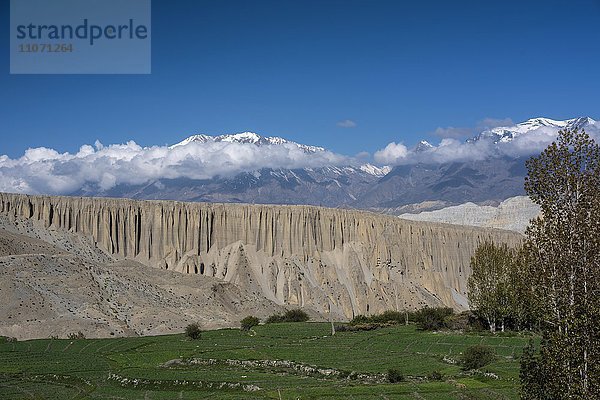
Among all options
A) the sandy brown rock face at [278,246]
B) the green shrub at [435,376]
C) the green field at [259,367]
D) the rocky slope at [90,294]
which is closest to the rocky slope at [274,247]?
the sandy brown rock face at [278,246]

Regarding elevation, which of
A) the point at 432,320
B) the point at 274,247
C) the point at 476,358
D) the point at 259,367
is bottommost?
the point at 259,367

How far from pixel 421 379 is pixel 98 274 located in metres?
56.4

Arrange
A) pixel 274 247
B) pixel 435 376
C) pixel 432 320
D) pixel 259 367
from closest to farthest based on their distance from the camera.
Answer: pixel 435 376 < pixel 259 367 < pixel 432 320 < pixel 274 247

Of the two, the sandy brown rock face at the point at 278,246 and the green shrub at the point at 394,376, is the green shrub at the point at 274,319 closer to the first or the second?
the sandy brown rock face at the point at 278,246

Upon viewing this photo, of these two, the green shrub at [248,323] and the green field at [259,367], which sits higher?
the green field at [259,367]

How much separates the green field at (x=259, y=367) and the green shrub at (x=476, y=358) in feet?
2.71

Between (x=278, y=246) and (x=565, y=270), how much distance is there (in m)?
103

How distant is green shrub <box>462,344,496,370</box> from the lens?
1849 inches

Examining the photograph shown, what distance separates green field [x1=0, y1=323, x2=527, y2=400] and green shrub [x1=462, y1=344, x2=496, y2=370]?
2.71 ft

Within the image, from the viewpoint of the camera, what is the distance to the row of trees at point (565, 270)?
19359 millimetres

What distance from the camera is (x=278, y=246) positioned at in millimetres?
122375

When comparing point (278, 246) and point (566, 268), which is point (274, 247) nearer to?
point (278, 246)

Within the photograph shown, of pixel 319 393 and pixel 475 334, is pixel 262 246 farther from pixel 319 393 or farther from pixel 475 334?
pixel 319 393

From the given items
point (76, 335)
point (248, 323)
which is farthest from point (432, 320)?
point (76, 335)
